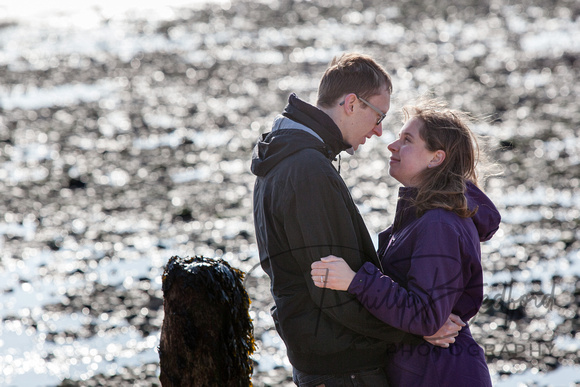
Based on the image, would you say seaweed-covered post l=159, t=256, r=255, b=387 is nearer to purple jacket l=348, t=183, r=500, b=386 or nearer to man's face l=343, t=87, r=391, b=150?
purple jacket l=348, t=183, r=500, b=386

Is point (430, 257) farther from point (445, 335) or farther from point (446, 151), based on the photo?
point (446, 151)

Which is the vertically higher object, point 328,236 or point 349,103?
point 349,103

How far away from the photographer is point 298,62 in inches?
685

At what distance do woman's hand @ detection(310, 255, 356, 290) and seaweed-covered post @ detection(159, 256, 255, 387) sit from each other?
0.42 m

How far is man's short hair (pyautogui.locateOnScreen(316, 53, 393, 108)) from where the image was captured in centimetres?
342

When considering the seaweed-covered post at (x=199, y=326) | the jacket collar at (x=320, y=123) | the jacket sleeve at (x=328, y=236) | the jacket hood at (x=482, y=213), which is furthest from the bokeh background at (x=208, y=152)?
the jacket collar at (x=320, y=123)

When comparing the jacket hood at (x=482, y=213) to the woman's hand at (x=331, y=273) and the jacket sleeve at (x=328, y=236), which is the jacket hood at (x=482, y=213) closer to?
the jacket sleeve at (x=328, y=236)

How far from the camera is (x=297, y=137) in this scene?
3320mm

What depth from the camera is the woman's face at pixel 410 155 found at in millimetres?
3664

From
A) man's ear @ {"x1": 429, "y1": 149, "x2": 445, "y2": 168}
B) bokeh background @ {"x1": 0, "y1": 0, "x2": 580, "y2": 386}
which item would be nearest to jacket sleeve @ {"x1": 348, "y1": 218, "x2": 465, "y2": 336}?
man's ear @ {"x1": 429, "y1": 149, "x2": 445, "y2": 168}

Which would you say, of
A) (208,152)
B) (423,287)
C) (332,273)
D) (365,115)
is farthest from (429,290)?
(208,152)

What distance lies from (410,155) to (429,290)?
732mm

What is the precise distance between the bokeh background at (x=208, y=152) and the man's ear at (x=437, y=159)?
3469 mm

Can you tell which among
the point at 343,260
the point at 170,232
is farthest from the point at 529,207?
the point at 343,260
